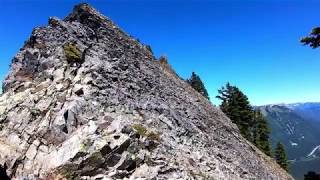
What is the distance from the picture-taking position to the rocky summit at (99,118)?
24.7 meters

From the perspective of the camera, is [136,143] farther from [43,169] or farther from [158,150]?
[43,169]

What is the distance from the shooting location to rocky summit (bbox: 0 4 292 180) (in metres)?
24.7

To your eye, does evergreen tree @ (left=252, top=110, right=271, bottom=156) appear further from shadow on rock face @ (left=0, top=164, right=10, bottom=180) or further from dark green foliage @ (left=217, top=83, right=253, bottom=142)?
shadow on rock face @ (left=0, top=164, right=10, bottom=180)

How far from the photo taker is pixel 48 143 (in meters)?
26.5

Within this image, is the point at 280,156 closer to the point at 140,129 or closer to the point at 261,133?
the point at 261,133

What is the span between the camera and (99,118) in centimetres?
2706

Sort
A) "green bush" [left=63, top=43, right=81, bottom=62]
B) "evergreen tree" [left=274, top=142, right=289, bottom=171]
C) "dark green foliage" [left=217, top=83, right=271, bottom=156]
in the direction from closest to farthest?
"green bush" [left=63, top=43, right=81, bottom=62] → "dark green foliage" [left=217, top=83, right=271, bottom=156] → "evergreen tree" [left=274, top=142, right=289, bottom=171]

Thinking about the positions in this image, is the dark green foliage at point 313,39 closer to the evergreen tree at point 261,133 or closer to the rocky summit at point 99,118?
the rocky summit at point 99,118

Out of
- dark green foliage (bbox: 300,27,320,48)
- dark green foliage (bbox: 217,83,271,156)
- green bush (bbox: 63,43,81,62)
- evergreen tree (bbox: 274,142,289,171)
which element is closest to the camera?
dark green foliage (bbox: 300,27,320,48)

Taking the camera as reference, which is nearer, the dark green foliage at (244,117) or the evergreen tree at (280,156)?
the dark green foliage at (244,117)

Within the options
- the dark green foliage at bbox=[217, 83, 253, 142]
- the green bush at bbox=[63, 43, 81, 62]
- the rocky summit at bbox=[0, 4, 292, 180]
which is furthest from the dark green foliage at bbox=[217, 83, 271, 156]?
the green bush at bbox=[63, 43, 81, 62]

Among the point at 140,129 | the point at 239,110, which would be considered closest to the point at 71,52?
the point at 140,129

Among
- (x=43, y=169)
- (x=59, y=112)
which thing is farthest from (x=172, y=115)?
(x=43, y=169)

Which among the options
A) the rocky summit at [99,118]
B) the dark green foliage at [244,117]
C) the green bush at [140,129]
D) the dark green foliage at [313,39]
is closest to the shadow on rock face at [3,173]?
the rocky summit at [99,118]
